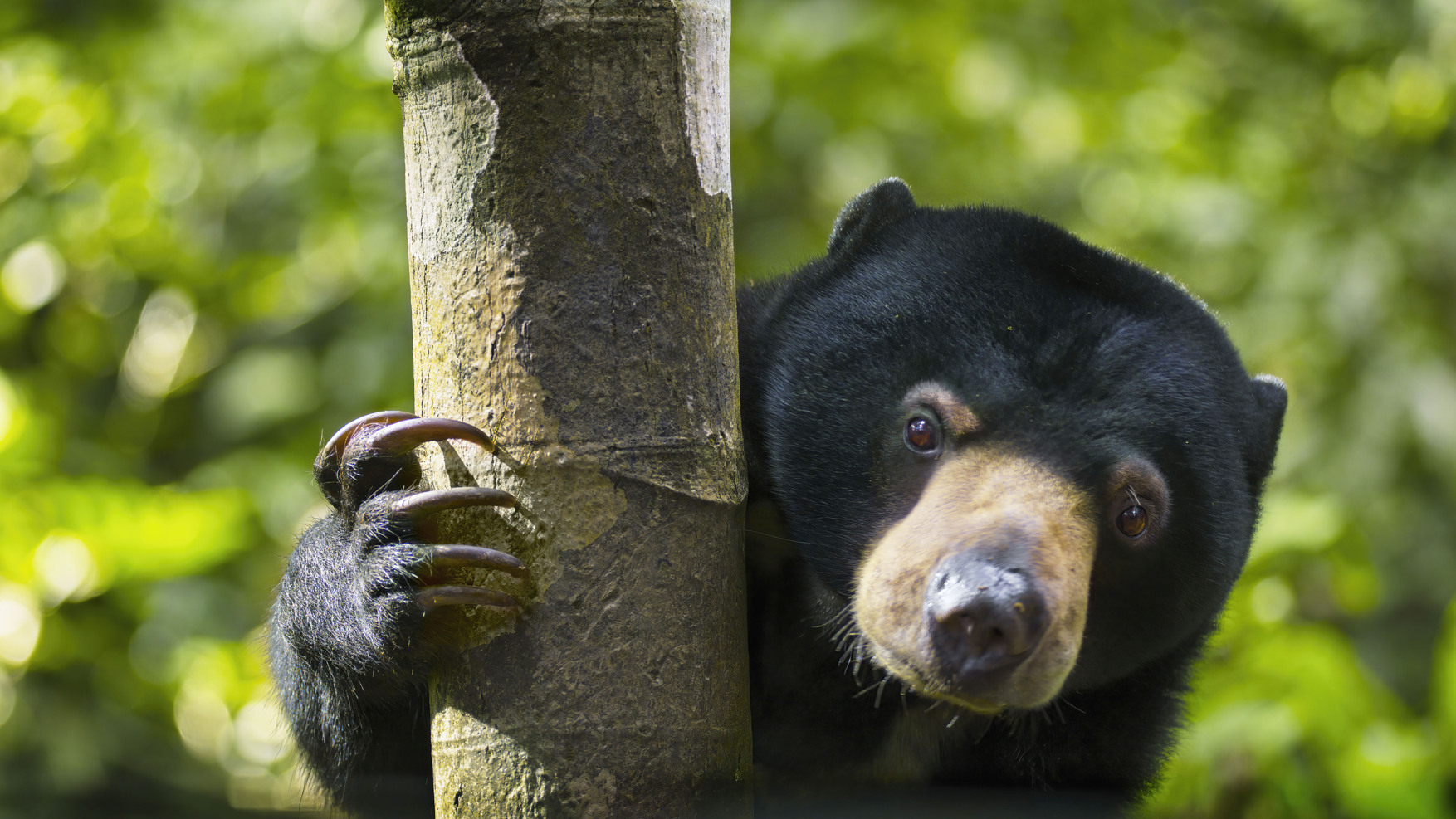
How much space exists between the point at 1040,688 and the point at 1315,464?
4617 mm

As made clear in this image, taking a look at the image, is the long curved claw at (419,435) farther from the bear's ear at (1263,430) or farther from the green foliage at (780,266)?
the green foliage at (780,266)

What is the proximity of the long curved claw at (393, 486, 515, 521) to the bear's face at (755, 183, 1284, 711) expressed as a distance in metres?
0.75

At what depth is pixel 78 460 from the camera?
5215 mm

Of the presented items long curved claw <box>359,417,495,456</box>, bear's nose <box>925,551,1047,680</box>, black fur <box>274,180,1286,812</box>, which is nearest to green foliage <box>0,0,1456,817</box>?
black fur <box>274,180,1286,812</box>

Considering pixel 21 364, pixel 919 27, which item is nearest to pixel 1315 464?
pixel 919 27

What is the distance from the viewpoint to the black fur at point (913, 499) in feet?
7.80

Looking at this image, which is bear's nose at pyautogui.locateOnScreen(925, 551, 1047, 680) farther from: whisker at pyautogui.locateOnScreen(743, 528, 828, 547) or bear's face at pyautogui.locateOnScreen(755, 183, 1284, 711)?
whisker at pyautogui.locateOnScreen(743, 528, 828, 547)

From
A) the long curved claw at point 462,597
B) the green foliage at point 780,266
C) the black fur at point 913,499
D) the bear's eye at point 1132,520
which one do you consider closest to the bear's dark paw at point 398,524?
the long curved claw at point 462,597

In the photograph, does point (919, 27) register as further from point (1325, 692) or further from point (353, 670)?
point (353, 670)

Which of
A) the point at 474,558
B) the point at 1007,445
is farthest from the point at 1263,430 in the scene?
the point at 474,558

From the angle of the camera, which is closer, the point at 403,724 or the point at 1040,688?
the point at 1040,688

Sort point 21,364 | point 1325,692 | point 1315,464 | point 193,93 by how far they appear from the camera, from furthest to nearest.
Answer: point 1315,464 < point 21,364 < point 193,93 < point 1325,692

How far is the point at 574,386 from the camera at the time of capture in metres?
1.71

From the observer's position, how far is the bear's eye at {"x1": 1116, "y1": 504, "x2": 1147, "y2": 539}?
238 centimetres
